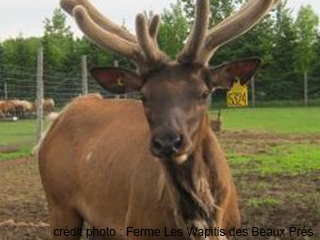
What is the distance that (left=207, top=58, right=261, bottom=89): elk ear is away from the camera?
5199 millimetres

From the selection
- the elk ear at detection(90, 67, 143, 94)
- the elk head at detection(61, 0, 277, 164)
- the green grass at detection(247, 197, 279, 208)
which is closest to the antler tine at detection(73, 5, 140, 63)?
the elk head at detection(61, 0, 277, 164)

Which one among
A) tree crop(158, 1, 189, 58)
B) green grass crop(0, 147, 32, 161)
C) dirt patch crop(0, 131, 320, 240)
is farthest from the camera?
tree crop(158, 1, 189, 58)

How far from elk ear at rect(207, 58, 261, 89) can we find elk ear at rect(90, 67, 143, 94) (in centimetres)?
50

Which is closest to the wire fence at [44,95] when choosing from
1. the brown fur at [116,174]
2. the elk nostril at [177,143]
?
the brown fur at [116,174]

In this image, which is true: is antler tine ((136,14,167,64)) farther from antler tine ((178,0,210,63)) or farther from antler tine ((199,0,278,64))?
antler tine ((199,0,278,64))

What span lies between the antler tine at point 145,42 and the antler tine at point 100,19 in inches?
29.0

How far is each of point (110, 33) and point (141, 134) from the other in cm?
88

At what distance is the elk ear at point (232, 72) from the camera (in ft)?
17.1

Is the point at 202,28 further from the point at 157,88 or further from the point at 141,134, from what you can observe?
the point at 141,134

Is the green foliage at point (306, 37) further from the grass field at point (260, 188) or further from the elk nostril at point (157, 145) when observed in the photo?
the elk nostril at point (157, 145)

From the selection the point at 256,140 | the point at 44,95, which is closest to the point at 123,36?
the point at 256,140

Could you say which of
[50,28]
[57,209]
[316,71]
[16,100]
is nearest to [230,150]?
[57,209]

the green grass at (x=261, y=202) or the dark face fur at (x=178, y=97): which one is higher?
Result: the dark face fur at (x=178, y=97)

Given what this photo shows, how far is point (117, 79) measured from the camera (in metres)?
5.50
